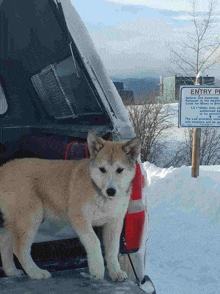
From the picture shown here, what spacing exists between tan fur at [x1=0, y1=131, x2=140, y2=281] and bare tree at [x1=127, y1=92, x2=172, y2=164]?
36.1 ft

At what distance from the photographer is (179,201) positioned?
23.5 feet

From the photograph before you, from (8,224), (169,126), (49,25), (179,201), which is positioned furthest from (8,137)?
(169,126)

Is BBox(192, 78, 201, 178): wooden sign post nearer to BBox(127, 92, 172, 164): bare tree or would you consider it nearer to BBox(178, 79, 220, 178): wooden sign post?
BBox(178, 79, 220, 178): wooden sign post

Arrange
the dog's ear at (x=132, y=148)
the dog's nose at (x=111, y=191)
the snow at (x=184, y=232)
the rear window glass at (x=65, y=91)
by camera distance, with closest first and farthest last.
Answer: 1. the dog's nose at (x=111, y=191)
2. the dog's ear at (x=132, y=148)
3. the rear window glass at (x=65, y=91)
4. the snow at (x=184, y=232)

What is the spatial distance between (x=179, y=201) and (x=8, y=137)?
4.17 meters

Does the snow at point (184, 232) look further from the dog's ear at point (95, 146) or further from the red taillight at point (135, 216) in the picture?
the dog's ear at point (95, 146)

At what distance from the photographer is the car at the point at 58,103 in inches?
102

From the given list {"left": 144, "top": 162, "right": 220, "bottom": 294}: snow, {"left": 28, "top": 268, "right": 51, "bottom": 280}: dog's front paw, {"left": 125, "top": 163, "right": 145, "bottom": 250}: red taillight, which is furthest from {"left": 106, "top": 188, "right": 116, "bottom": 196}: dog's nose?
{"left": 144, "top": 162, "right": 220, "bottom": 294}: snow

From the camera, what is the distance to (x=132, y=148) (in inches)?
98.4

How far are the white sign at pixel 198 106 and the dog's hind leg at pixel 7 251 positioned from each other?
249 inches

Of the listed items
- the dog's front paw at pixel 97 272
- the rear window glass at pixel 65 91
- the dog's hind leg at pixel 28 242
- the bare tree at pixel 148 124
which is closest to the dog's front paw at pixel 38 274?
the dog's hind leg at pixel 28 242

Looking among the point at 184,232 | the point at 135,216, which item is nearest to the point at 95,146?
the point at 135,216

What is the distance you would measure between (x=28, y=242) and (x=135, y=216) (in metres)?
0.82

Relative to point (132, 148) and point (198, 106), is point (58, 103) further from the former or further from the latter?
point (198, 106)
